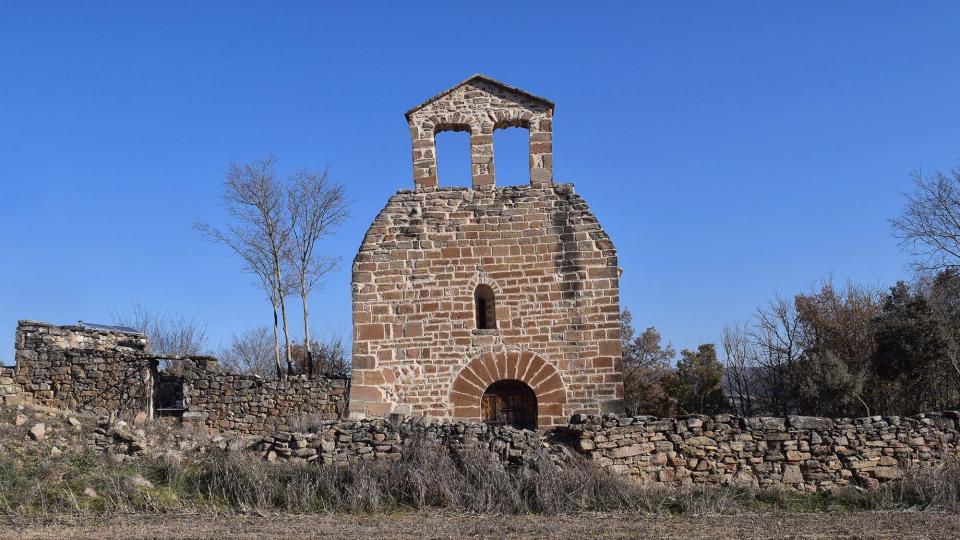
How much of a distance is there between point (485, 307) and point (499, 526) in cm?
537

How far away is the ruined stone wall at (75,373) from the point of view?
57.0 feet

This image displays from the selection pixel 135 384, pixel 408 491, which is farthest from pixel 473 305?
pixel 135 384

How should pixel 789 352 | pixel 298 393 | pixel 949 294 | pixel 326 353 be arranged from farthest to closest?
pixel 326 353 < pixel 789 352 < pixel 949 294 < pixel 298 393

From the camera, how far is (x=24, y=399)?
1705 cm

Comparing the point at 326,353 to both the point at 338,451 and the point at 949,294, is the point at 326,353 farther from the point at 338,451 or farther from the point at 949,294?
the point at 949,294

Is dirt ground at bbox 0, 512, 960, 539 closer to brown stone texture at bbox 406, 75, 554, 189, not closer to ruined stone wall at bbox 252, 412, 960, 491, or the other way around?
ruined stone wall at bbox 252, 412, 960, 491

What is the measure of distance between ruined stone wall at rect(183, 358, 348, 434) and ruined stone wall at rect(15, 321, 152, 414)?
107 cm

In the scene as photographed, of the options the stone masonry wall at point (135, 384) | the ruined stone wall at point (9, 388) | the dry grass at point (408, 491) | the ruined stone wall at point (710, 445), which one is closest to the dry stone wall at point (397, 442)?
the ruined stone wall at point (710, 445)

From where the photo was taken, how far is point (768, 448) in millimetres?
12164

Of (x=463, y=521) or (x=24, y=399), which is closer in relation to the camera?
(x=463, y=521)

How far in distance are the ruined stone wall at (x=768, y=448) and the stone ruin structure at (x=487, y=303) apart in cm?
156

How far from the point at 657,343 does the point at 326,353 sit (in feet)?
40.9

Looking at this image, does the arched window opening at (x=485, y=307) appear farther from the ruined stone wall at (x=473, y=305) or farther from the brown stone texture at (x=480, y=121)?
the brown stone texture at (x=480, y=121)

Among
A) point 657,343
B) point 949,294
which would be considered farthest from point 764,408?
point 657,343
